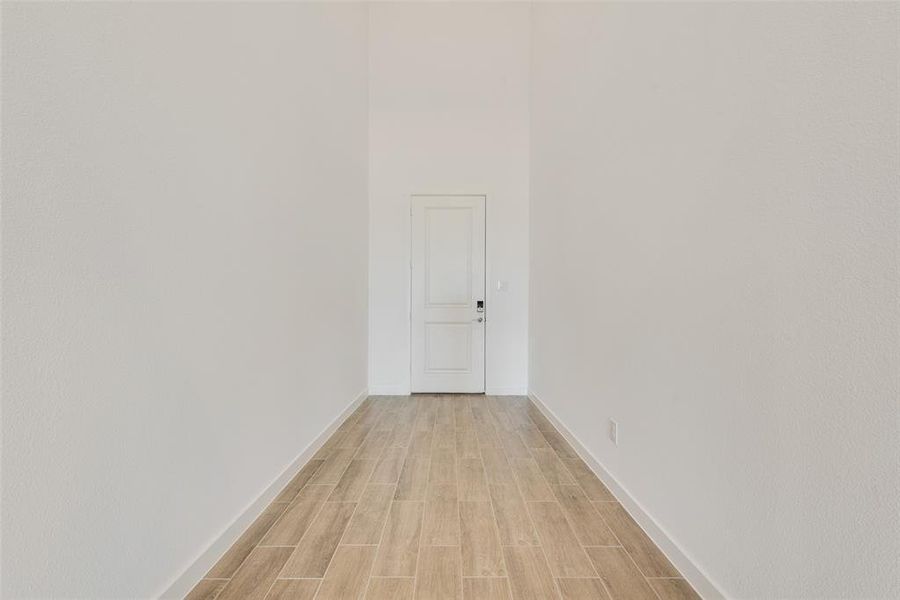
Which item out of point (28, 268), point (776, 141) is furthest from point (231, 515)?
point (776, 141)

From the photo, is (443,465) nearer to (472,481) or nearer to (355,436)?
(472,481)

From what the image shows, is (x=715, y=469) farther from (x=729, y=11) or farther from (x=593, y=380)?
(x=729, y=11)

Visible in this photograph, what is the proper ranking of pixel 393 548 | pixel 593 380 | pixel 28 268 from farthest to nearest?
pixel 593 380
pixel 393 548
pixel 28 268

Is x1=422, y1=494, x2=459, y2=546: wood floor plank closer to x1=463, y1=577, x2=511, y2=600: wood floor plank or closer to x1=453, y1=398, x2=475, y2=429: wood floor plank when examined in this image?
x1=463, y1=577, x2=511, y2=600: wood floor plank

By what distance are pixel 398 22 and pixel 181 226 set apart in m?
4.60

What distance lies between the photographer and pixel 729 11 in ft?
5.27

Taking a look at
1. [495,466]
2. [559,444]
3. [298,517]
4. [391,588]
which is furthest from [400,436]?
[391,588]

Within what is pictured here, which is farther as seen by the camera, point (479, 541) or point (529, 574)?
point (479, 541)

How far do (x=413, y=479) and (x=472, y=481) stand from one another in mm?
379

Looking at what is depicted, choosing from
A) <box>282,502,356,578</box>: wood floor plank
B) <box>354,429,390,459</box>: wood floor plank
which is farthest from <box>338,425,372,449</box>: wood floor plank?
<box>282,502,356,578</box>: wood floor plank

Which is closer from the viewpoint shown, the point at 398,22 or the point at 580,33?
the point at 580,33

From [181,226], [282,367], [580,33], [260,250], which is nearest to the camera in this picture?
[181,226]

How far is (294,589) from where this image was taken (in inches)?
70.6

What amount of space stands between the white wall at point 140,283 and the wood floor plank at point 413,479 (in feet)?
2.44
